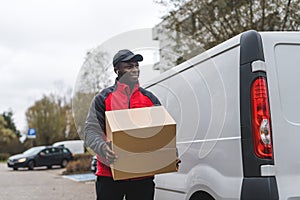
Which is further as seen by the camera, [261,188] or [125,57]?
[125,57]

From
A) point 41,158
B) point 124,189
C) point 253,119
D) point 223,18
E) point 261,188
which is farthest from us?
point 41,158

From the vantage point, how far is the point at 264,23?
489 inches

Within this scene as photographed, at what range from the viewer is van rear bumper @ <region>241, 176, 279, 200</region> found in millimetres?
3233

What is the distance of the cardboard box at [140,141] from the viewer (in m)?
3.26

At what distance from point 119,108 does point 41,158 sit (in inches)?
936

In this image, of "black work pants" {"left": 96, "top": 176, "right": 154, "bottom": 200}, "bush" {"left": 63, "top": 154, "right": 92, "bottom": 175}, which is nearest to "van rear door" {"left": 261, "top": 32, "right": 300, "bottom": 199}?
A: "black work pants" {"left": 96, "top": 176, "right": 154, "bottom": 200}

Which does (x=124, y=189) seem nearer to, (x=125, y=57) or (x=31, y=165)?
(x=125, y=57)

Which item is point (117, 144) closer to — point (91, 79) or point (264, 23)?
point (91, 79)

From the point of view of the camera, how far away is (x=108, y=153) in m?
3.27

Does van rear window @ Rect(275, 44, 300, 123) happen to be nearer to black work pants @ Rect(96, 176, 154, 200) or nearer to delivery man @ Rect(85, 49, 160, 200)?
delivery man @ Rect(85, 49, 160, 200)

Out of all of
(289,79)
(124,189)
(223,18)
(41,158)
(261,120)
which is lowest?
(41,158)

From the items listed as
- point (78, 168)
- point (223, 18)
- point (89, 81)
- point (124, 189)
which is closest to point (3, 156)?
point (78, 168)

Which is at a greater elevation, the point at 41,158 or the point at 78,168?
the point at 41,158

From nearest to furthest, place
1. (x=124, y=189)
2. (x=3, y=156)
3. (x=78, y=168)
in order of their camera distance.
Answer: (x=124, y=189)
(x=78, y=168)
(x=3, y=156)
